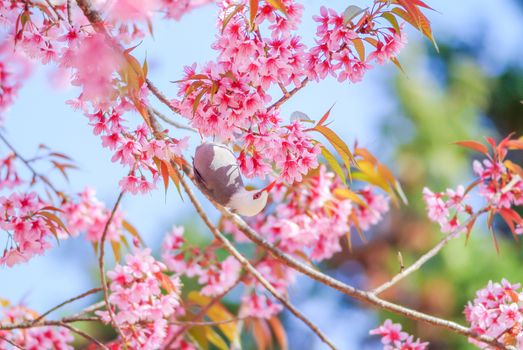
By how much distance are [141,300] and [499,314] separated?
0.70 m

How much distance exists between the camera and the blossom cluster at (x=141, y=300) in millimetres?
1403

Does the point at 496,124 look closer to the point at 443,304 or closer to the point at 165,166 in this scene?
the point at 443,304

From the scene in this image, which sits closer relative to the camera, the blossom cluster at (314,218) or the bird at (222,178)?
the bird at (222,178)

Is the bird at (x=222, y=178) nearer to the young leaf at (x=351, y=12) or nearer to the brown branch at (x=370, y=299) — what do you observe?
the brown branch at (x=370, y=299)

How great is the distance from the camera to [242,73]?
103 cm

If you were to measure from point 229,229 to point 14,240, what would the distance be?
0.91 metres

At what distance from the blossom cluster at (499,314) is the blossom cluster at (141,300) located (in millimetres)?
593

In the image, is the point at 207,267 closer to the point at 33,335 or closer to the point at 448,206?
the point at 33,335

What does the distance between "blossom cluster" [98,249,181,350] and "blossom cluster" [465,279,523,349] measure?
593 millimetres

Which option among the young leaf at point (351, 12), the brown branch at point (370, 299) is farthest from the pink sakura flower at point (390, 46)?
the brown branch at point (370, 299)

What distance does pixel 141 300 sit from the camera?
1.43 meters

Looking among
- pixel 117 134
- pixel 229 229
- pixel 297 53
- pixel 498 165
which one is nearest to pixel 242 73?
pixel 297 53

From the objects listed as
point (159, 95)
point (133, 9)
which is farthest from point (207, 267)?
point (133, 9)

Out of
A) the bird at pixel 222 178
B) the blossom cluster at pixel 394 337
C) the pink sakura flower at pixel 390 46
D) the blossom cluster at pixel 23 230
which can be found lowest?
the blossom cluster at pixel 23 230
